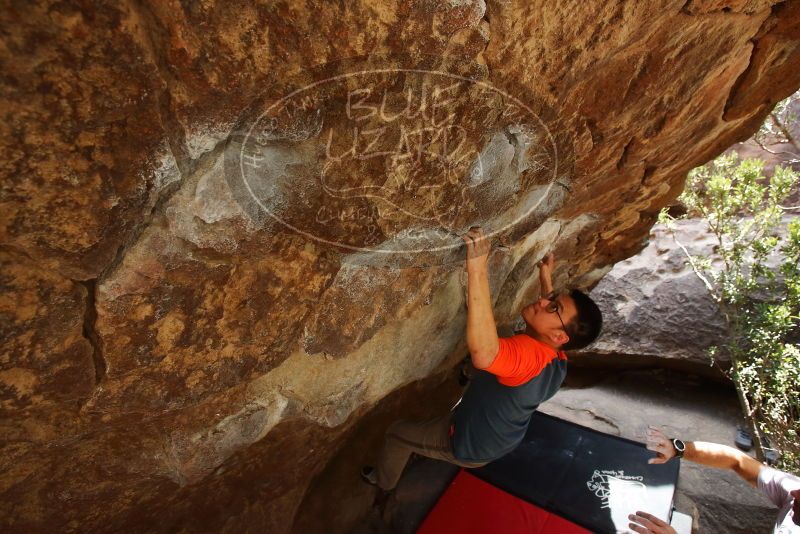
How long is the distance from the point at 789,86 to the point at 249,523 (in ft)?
12.9

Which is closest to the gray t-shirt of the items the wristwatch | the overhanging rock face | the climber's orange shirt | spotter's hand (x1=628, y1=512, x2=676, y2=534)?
the wristwatch

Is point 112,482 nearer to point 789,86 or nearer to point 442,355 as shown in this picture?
point 442,355

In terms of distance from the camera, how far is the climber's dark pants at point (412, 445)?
9.11 ft

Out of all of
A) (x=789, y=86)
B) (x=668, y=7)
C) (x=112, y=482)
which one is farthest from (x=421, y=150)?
(x=789, y=86)

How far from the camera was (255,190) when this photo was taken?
130 centimetres

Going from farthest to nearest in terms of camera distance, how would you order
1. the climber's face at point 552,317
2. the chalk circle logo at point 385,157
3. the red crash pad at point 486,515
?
the red crash pad at point 486,515
the climber's face at point 552,317
the chalk circle logo at point 385,157

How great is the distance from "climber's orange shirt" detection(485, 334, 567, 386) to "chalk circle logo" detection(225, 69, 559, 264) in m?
0.55

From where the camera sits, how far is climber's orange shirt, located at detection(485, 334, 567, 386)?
2097mm

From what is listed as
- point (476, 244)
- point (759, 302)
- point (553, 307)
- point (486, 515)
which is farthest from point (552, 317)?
point (759, 302)

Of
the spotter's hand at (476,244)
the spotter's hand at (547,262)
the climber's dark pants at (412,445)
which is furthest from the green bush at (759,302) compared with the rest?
the spotter's hand at (476,244)

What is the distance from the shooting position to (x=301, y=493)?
2.82 m

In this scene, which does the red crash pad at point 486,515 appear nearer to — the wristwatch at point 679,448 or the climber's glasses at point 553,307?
the wristwatch at point 679,448

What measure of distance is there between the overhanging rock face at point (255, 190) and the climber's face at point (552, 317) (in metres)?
0.42

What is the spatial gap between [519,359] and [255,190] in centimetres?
139
